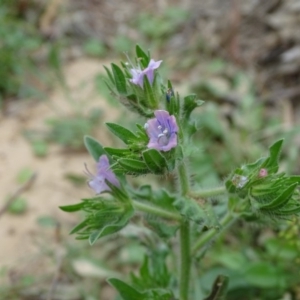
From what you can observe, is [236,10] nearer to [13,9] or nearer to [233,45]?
[233,45]


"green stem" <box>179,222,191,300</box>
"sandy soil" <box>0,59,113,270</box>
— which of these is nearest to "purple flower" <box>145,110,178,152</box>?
"green stem" <box>179,222,191,300</box>

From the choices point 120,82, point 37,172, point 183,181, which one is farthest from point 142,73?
point 37,172

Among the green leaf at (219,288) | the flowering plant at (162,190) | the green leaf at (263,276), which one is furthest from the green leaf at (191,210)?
the green leaf at (263,276)

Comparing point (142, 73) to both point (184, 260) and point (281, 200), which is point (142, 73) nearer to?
point (281, 200)

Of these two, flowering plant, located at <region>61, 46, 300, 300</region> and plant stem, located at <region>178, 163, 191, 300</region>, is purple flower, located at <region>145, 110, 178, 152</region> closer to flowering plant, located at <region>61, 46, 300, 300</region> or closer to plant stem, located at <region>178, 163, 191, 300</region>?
flowering plant, located at <region>61, 46, 300, 300</region>

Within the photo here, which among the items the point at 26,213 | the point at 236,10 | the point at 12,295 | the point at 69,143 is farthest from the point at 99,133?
the point at 236,10

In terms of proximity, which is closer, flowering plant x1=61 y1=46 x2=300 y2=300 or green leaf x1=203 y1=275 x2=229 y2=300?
flowering plant x1=61 y1=46 x2=300 y2=300

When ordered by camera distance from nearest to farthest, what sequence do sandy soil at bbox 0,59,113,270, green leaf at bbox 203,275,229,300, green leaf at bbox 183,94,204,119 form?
1. green leaf at bbox 183,94,204,119
2. green leaf at bbox 203,275,229,300
3. sandy soil at bbox 0,59,113,270
